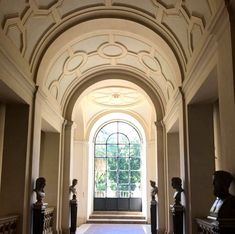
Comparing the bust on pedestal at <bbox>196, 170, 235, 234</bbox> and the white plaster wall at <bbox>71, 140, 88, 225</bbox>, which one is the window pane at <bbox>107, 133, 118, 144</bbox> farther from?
the bust on pedestal at <bbox>196, 170, 235, 234</bbox>

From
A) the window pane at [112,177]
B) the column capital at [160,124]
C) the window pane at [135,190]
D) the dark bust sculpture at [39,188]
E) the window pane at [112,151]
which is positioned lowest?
the window pane at [135,190]

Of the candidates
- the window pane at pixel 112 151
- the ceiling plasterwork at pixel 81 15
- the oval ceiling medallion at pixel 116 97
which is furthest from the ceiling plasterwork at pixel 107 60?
the window pane at pixel 112 151

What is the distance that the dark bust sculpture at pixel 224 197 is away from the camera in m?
4.84

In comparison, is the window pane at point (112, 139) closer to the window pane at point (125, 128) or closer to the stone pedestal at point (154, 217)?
the window pane at point (125, 128)

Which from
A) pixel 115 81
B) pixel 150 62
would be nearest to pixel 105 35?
pixel 150 62

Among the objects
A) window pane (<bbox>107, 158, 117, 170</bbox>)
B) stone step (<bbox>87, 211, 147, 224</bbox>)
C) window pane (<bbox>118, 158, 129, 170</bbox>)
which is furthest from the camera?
window pane (<bbox>107, 158, 117, 170</bbox>)

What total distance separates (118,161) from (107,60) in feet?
34.1

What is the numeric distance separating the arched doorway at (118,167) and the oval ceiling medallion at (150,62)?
966cm

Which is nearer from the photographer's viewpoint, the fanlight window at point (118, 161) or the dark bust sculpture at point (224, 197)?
the dark bust sculpture at point (224, 197)

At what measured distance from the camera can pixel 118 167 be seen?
2158cm

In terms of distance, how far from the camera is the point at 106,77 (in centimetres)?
1312

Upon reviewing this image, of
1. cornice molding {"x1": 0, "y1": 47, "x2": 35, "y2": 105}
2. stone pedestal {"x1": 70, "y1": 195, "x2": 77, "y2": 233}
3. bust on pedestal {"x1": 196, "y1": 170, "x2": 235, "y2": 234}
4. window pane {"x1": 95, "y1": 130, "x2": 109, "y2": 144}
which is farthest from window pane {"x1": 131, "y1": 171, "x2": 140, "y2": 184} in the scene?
bust on pedestal {"x1": 196, "y1": 170, "x2": 235, "y2": 234}

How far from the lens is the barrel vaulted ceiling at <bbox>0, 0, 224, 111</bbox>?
303 inches

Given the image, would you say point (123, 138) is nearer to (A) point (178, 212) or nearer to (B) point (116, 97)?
(B) point (116, 97)
